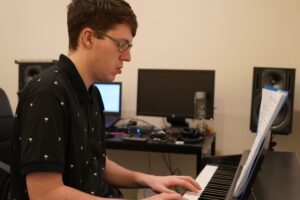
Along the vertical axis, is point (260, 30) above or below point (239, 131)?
above

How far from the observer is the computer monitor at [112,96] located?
316 cm

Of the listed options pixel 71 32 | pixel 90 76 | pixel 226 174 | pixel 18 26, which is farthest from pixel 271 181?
pixel 18 26

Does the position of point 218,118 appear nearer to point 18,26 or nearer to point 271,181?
point 271,181

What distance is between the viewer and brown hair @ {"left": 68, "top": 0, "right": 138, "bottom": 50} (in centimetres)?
121

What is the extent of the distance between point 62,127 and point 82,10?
1.35 ft

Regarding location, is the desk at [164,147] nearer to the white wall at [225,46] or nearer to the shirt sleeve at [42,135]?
the white wall at [225,46]

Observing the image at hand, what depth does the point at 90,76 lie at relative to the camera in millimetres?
1307

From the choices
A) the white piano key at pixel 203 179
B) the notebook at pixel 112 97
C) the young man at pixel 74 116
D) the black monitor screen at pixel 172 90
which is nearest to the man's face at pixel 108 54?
the young man at pixel 74 116

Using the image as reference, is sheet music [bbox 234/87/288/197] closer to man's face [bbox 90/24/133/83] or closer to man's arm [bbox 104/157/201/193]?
man's arm [bbox 104/157/201/193]

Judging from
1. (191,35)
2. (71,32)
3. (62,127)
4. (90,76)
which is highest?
(191,35)

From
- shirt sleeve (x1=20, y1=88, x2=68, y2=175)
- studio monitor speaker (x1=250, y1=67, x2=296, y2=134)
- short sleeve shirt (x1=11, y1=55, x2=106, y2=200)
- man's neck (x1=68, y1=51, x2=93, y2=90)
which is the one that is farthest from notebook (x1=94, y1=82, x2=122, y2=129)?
shirt sleeve (x1=20, y1=88, x2=68, y2=175)

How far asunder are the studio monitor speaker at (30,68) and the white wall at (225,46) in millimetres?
688

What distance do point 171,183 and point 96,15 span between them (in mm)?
696

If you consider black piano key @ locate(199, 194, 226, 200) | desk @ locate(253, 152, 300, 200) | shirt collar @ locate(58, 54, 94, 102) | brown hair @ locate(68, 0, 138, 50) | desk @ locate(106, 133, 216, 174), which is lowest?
desk @ locate(106, 133, 216, 174)
